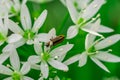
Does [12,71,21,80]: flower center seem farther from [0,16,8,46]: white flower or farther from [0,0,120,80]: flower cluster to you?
[0,16,8,46]: white flower

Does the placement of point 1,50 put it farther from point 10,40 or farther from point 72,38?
point 72,38

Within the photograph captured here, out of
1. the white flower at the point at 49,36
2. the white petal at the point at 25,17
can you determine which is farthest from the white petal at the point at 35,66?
the white petal at the point at 25,17

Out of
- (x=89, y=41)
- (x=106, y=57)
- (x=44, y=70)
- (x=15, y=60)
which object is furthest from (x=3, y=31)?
(x=106, y=57)

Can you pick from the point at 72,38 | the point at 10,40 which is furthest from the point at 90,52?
the point at 10,40

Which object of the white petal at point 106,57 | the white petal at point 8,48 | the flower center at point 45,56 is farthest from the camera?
the white petal at point 106,57

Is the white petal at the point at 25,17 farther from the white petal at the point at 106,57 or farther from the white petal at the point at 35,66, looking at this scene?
the white petal at the point at 106,57
